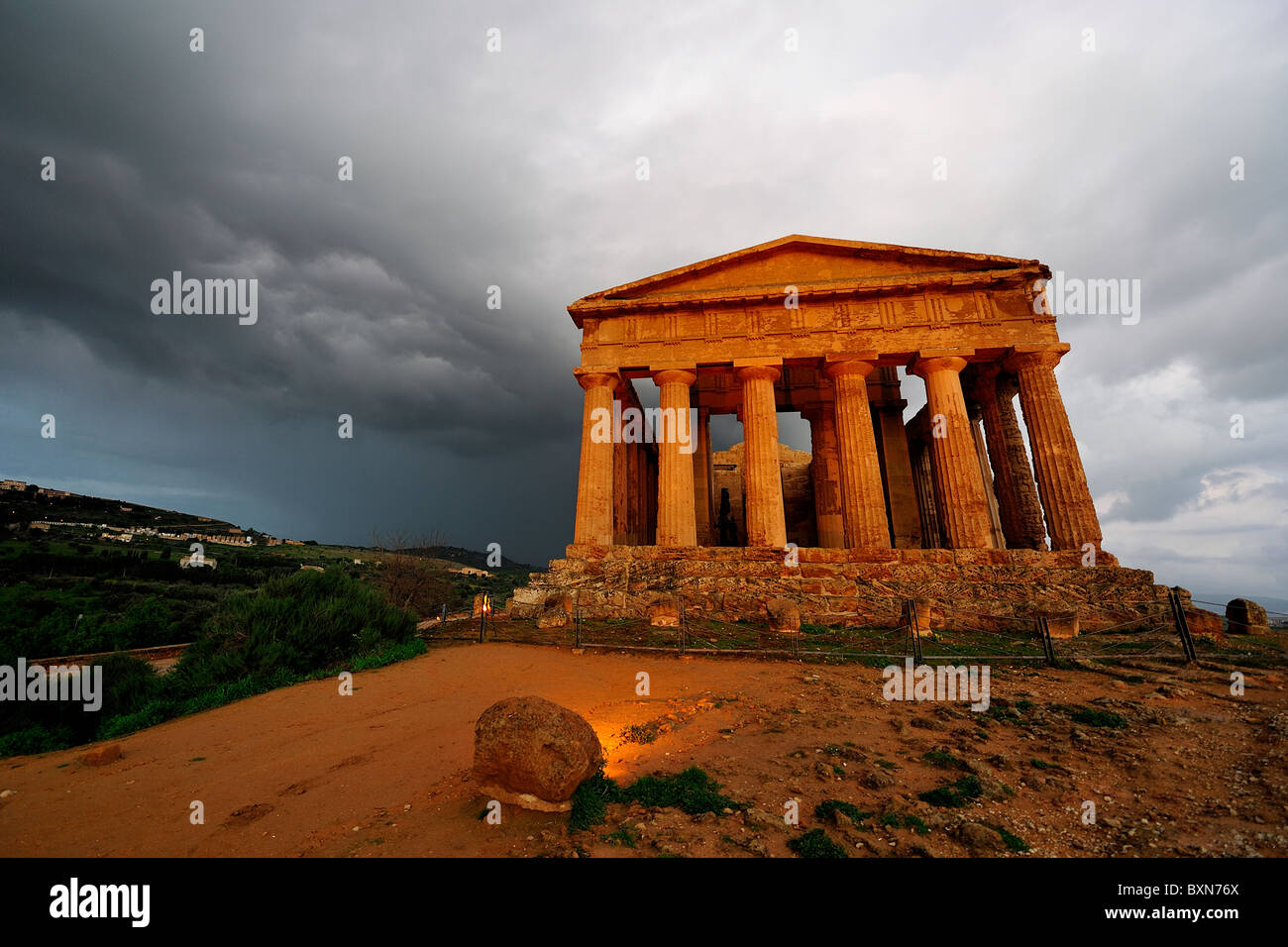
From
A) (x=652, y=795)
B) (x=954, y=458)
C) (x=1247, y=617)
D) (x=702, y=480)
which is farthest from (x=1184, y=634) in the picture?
→ (x=702, y=480)

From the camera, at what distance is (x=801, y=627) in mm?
12094

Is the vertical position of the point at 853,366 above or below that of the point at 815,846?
above

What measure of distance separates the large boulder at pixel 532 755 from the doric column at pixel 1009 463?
20126 millimetres

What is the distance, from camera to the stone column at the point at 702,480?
21766 mm

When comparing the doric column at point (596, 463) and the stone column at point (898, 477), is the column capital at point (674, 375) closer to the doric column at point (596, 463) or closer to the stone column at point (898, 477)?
the doric column at point (596, 463)

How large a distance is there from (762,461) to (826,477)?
5802mm

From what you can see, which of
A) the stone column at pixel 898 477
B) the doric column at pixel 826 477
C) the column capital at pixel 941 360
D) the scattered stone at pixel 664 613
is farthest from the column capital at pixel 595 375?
the stone column at pixel 898 477

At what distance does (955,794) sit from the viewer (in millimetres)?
3861

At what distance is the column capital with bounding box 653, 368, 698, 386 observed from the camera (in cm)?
1748

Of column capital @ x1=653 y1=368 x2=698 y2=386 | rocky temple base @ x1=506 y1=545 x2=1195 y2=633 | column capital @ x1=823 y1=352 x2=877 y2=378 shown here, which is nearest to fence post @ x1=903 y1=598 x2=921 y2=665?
rocky temple base @ x1=506 y1=545 x2=1195 y2=633

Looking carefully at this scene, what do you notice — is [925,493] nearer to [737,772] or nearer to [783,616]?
[783,616]

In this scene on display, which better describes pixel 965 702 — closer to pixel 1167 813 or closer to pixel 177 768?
pixel 1167 813

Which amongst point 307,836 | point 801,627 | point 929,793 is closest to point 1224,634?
point 801,627

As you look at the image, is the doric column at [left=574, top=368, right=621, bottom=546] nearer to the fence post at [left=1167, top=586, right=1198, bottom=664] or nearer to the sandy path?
the sandy path
